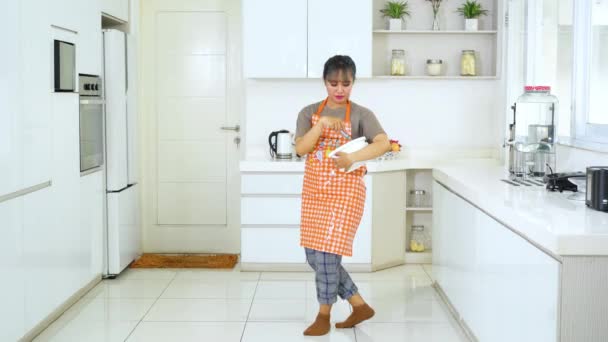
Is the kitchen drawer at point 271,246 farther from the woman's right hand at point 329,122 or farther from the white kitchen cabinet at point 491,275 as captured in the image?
the woman's right hand at point 329,122

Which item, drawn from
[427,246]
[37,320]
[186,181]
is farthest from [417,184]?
[37,320]

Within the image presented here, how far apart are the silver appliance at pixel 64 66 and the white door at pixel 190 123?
5.53 feet

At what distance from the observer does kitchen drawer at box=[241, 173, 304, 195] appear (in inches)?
213

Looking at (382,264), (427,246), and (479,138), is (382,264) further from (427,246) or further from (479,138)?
(479,138)

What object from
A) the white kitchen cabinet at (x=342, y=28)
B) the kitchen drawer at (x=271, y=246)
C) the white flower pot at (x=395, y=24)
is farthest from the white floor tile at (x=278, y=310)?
the white flower pot at (x=395, y=24)

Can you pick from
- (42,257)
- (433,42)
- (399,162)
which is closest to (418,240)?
(399,162)

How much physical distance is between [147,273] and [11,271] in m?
1.95

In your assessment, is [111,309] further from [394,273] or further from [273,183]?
[394,273]

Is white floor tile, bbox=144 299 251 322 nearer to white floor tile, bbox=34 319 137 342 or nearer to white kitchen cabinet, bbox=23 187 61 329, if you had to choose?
white floor tile, bbox=34 319 137 342

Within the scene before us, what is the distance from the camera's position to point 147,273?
18.0ft

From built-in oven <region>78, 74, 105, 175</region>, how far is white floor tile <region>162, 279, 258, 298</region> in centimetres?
92

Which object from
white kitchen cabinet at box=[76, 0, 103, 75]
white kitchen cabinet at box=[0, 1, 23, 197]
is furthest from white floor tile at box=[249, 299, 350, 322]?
white kitchen cabinet at box=[76, 0, 103, 75]

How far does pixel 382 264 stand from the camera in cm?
557

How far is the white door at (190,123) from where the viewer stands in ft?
20.1
